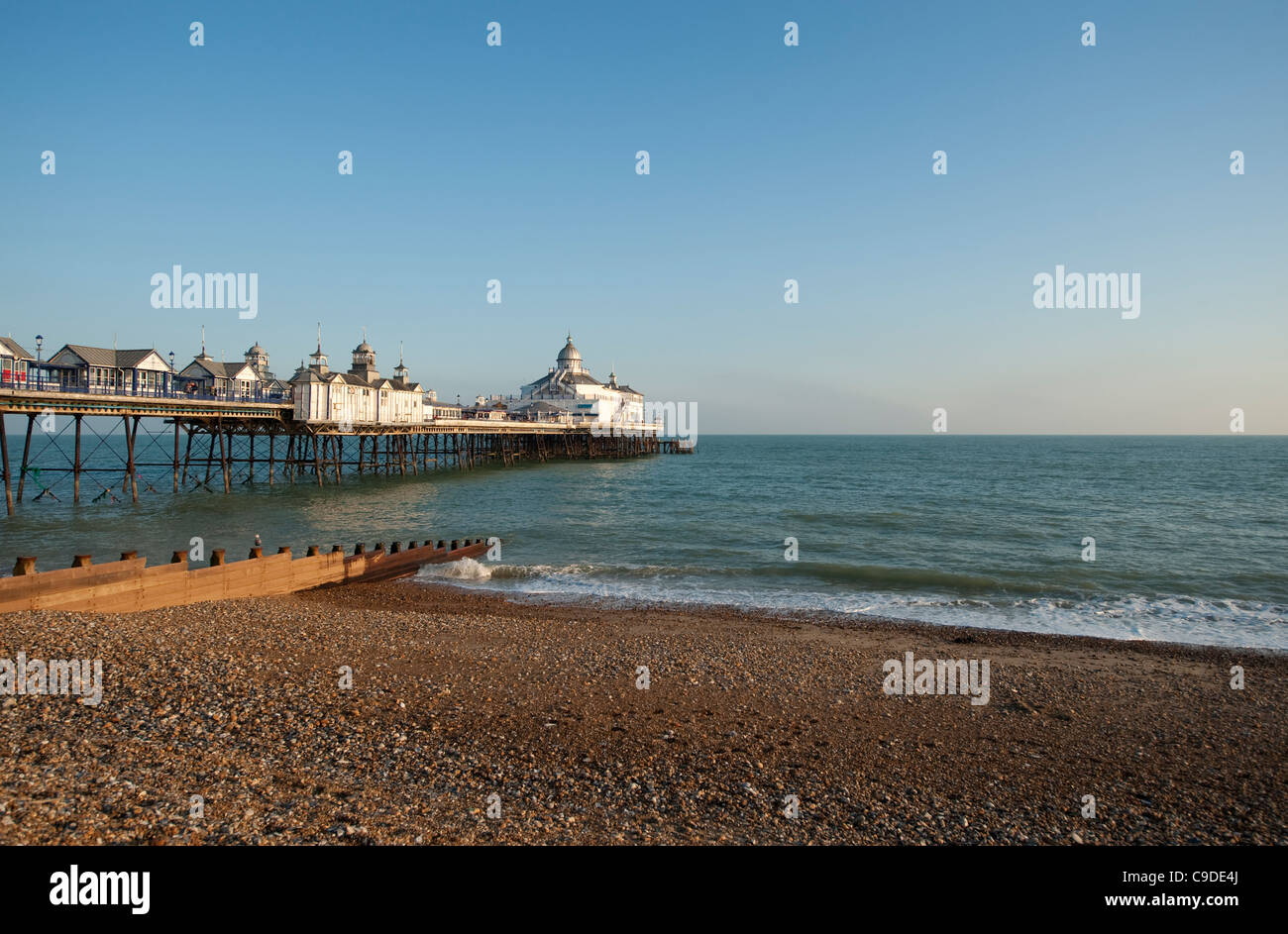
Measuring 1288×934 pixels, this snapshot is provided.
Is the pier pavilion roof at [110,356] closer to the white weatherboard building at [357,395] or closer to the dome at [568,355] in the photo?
the white weatherboard building at [357,395]

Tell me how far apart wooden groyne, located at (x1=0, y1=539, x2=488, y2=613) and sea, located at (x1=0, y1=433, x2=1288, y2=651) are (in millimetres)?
2071

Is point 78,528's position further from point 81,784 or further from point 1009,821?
point 1009,821

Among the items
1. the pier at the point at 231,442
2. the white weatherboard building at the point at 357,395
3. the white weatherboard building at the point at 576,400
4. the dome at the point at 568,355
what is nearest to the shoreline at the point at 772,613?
the pier at the point at 231,442

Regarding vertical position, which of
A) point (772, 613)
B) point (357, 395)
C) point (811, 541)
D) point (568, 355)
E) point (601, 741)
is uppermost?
point (568, 355)

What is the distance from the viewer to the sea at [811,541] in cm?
1777

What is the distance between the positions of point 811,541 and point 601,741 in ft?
65.6

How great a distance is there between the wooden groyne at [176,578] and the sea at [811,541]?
6.79 ft

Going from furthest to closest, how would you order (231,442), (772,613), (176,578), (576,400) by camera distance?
(576,400), (231,442), (772,613), (176,578)

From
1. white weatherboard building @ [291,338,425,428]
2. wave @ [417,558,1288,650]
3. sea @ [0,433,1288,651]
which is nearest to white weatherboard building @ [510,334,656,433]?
white weatherboard building @ [291,338,425,428]

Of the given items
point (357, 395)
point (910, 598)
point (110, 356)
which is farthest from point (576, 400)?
point (910, 598)

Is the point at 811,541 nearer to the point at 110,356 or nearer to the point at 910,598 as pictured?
the point at 910,598

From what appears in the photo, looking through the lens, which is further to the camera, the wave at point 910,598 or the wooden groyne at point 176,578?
the wave at point 910,598

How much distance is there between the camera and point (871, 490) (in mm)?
48906

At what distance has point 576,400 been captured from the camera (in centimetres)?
9738
